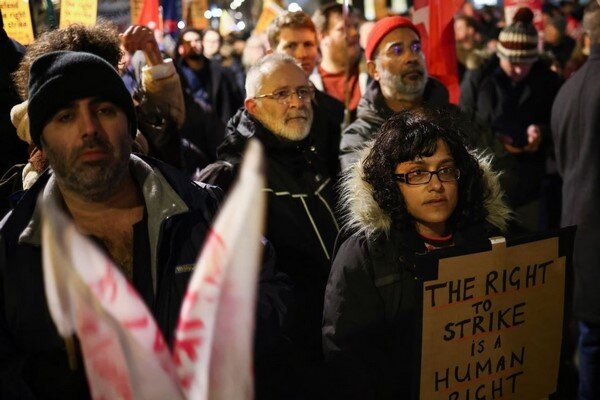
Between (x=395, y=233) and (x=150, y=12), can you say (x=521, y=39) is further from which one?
(x=395, y=233)

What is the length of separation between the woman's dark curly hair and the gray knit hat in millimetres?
3920

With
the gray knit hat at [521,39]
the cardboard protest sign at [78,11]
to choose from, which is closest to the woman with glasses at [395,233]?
the cardboard protest sign at [78,11]

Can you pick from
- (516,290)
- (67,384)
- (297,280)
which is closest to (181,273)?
(67,384)

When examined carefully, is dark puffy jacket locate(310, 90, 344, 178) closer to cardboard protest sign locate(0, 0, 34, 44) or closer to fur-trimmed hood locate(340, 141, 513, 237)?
fur-trimmed hood locate(340, 141, 513, 237)

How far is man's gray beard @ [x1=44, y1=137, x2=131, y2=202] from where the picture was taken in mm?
2406

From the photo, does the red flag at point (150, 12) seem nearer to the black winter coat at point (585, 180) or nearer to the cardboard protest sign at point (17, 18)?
the cardboard protest sign at point (17, 18)

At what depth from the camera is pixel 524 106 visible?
21.9 feet

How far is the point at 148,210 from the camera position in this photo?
8.32 feet

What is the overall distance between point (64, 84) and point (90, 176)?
29 centimetres

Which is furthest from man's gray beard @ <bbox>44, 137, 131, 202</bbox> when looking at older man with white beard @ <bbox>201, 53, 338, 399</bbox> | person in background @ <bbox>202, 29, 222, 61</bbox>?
person in background @ <bbox>202, 29, 222, 61</bbox>

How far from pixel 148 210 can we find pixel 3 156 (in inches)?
63.7

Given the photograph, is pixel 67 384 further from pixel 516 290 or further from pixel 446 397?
pixel 516 290

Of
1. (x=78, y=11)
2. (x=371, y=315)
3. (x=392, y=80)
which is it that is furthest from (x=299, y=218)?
(x=78, y=11)

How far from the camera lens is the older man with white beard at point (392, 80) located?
4605 mm
